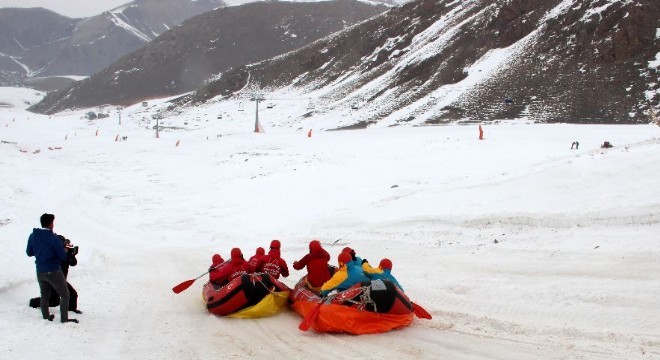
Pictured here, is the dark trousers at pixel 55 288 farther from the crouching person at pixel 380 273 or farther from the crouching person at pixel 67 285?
the crouching person at pixel 380 273

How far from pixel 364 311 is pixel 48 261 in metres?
4.06

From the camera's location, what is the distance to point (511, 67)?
48000 millimetres

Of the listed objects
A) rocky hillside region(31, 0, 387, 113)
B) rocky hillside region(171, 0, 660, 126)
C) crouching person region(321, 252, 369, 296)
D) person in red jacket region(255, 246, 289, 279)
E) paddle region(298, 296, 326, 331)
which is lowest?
paddle region(298, 296, 326, 331)

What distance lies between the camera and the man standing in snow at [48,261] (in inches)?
260

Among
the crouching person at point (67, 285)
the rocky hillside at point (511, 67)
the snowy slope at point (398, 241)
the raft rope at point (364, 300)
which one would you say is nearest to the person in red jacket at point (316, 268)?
the snowy slope at point (398, 241)

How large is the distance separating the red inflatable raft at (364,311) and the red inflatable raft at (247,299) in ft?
3.02

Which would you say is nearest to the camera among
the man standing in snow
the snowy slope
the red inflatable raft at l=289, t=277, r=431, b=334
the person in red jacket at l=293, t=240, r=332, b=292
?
the snowy slope

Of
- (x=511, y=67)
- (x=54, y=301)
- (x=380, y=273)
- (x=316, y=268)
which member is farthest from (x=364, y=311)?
(x=511, y=67)

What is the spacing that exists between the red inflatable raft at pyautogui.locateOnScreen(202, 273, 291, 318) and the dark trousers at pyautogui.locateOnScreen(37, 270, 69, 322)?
1871mm

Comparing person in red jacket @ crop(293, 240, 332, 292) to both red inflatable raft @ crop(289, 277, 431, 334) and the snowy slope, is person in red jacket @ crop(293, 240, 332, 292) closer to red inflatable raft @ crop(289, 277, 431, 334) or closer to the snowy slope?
the snowy slope

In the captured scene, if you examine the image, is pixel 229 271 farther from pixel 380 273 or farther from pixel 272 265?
pixel 380 273

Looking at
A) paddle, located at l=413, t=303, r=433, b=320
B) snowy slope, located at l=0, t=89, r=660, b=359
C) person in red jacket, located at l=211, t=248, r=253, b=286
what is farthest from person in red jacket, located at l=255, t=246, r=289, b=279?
paddle, located at l=413, t=303, r=433, b=320

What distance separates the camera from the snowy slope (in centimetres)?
Result: 610

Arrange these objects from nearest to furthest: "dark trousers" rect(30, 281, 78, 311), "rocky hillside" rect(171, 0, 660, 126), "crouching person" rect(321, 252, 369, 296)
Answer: "crouching person" rect(321, 252, 369, 296) → "dark trousers" rect(30, 281, 78, 311) → "rocky hillside" rect(171, 0, 660, 126)
